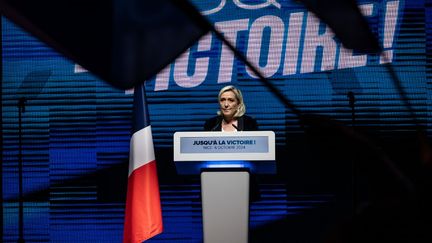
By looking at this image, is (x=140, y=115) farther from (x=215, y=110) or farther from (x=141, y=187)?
(x=215, y=110)

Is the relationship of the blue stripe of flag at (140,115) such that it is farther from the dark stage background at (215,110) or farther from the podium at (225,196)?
the podium at (225,196)

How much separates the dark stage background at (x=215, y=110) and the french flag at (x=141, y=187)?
0.58 meters

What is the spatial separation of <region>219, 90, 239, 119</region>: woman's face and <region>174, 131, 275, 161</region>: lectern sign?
0.70 meters

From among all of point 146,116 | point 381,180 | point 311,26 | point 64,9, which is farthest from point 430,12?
point 381,180

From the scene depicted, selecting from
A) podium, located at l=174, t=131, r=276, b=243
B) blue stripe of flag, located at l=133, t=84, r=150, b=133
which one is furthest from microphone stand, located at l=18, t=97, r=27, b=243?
podium, located at l=174, t=131, r=276, b=243

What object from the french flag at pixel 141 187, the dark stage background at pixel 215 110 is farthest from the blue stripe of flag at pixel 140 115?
the dark stage background at pixel 215 110

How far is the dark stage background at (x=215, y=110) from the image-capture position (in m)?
5.22

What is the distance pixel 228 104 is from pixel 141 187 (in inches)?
39.6

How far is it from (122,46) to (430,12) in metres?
2.47

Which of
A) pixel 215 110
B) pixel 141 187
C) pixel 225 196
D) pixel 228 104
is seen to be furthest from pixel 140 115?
pixel 225 196

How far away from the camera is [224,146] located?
133 inches

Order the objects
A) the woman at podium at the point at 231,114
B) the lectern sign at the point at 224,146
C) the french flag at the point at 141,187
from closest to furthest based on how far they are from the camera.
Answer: the lectern sign at the point at 224,146, the woman at podium at the point at 231,114, the french flag at the point at 141,187

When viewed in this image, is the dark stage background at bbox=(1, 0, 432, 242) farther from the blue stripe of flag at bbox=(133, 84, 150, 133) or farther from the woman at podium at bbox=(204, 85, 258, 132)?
the woman at podium at bbox=(204, 85, 258, 132)

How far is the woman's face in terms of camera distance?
13.3ft
